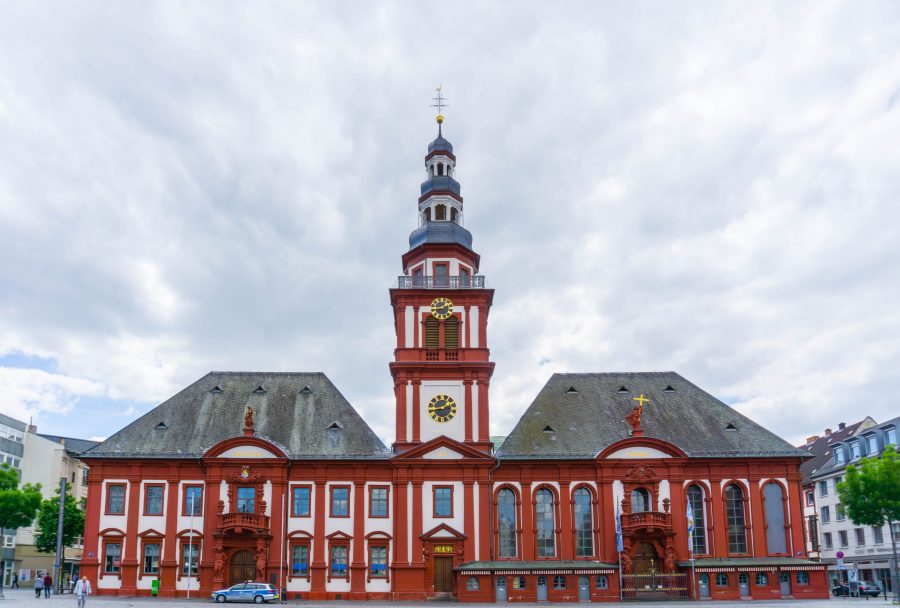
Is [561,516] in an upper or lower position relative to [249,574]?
upper

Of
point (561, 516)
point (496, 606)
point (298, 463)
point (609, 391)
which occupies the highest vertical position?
point (609, 391)

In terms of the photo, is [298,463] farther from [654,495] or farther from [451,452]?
[654,495]

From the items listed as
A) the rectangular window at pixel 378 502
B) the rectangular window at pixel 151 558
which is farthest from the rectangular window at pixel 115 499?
the rectangular window at pixel 378 502

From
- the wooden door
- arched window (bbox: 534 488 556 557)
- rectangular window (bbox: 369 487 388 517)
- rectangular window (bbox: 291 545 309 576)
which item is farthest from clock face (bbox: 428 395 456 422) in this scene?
rectangular window (bbox: 291 545 309 576)

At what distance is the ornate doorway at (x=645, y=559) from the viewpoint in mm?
50006

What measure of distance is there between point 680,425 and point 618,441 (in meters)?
5.69

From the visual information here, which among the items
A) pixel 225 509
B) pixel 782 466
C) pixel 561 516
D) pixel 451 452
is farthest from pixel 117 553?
pixel 782 466

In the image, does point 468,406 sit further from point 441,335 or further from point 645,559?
point 645,559

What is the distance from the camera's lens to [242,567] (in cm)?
4956

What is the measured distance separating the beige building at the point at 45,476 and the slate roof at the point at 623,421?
47.7m

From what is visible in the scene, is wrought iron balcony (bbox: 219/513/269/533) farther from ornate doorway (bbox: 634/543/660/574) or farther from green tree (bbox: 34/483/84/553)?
green tree (bbox: 34/483/84/553)

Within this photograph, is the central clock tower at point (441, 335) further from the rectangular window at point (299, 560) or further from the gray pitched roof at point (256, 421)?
the rectangular window at point (299, 560)

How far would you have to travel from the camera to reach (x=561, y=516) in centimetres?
5112

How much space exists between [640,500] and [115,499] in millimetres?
32279
